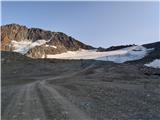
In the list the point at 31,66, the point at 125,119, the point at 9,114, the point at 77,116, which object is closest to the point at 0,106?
the point at 9,114

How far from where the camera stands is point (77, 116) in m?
16.5

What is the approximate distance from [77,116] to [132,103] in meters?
6.13

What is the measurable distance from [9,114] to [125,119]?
18.7 ft

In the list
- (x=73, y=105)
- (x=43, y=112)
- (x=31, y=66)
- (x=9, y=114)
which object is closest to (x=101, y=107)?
(x=73, y=105)

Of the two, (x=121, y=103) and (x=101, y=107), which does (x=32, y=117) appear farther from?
(x=121, y=103)

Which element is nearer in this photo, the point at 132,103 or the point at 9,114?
the point at 9,114

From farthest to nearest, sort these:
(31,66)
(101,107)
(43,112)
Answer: (31,66), (101,107), (43,112)

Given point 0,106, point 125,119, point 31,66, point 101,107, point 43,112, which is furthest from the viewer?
point 31,66

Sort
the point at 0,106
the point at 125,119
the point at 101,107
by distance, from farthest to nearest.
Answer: the point at 0,106
the point at 101,107
the point at 125,119

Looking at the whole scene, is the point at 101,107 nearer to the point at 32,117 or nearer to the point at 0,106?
the point at 32,117

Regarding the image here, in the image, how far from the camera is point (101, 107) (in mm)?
19766

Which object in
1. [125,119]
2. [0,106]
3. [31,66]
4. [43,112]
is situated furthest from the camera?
[31,66]

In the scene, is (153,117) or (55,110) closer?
(153,117)

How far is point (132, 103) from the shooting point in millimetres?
21703
